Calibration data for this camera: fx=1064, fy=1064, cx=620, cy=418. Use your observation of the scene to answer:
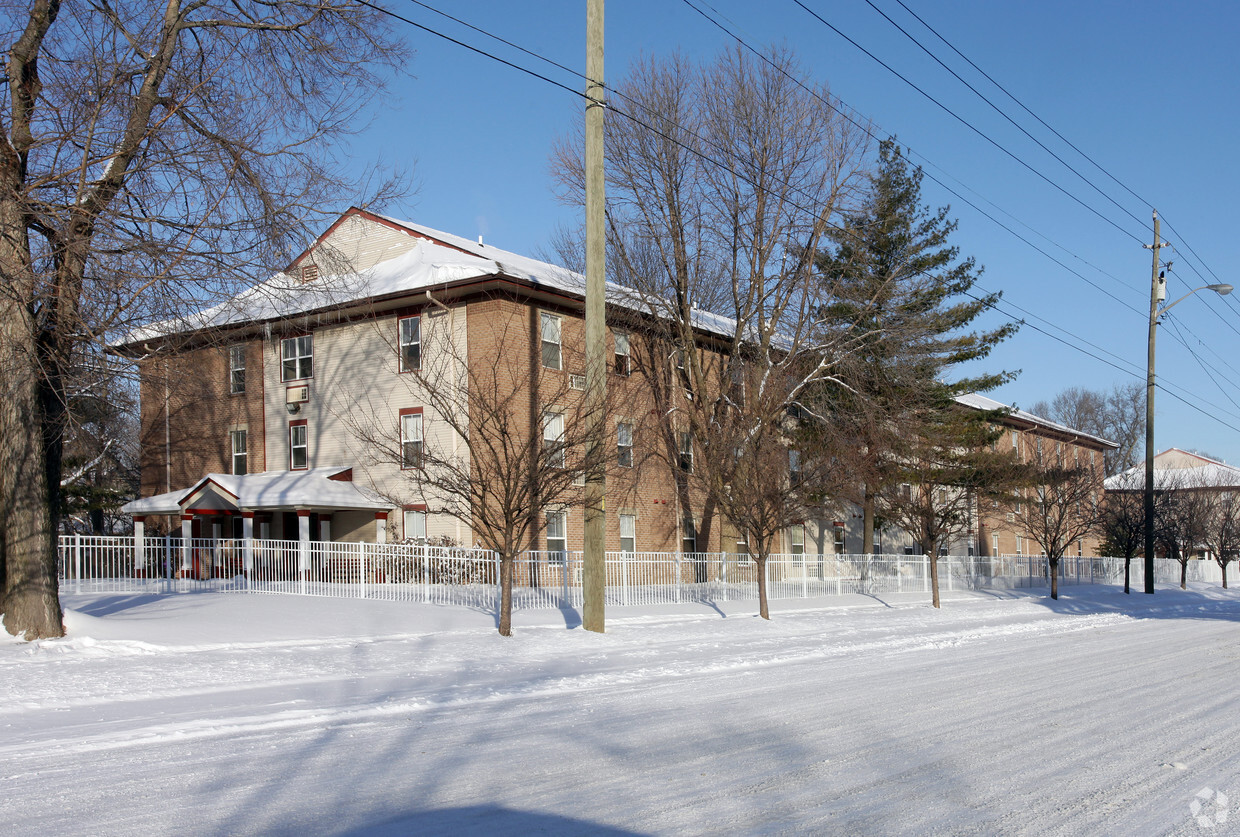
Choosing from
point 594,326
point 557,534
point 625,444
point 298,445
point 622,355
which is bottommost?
point 557,534

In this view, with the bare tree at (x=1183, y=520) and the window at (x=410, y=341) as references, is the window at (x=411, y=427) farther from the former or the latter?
the bare tree at (x=1183, y=520)

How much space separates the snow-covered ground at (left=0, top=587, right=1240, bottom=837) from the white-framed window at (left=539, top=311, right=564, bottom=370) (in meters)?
12.0

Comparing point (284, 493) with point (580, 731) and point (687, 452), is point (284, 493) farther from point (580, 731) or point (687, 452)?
point (580, 731)

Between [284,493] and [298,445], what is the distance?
448cm

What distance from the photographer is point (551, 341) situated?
29.1 m

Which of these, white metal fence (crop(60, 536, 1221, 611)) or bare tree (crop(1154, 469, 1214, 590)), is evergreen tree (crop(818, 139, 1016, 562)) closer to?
white metal fence (crop(60, 536, 1221, 611))

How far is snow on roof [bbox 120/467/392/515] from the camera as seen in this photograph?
2703 cm

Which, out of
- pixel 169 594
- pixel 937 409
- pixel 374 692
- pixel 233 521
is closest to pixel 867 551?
pixel 937 409

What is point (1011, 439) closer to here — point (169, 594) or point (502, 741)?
point (169, 594)

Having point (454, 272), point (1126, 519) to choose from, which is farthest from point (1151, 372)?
point (454, 272)

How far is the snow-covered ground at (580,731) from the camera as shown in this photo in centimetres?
622

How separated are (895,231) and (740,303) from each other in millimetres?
7532

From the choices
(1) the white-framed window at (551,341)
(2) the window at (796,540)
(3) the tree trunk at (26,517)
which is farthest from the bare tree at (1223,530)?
(3) the tree trunk at (26,517)

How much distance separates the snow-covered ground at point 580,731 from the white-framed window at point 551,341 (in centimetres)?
1203
